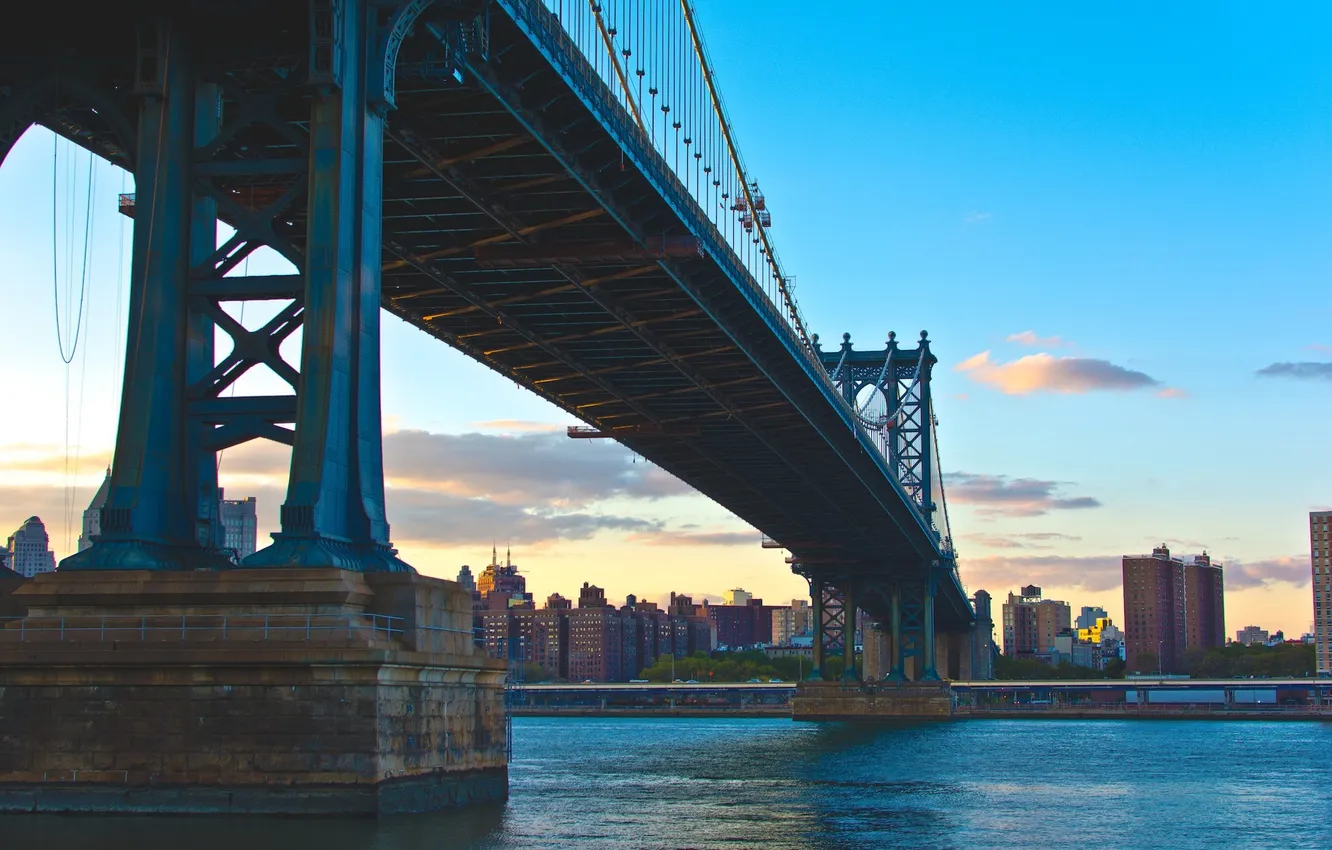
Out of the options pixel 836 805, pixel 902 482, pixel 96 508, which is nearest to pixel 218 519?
pixel 96 508

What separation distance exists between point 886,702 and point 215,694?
93854 millimetres

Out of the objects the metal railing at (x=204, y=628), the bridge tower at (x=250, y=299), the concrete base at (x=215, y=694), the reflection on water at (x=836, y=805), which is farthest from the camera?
the bridge tower at (x=250, y=299)

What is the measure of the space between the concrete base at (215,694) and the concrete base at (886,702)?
91.3m

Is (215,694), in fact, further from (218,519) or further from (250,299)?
(250,299)

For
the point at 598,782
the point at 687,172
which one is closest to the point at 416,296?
the point at 687,172

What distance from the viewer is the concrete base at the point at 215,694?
940 inches

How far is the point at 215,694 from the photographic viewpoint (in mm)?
24125

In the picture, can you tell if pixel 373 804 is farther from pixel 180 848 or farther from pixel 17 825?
pixel 17 825

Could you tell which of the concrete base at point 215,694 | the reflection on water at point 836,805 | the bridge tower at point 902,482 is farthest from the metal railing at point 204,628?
the bridge tower at point 902,482

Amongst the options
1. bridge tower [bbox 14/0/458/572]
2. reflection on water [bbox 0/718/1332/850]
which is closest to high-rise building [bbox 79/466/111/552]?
bridge tower [bbox 14/0/458/572]

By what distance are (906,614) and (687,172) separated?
7756 centimetres

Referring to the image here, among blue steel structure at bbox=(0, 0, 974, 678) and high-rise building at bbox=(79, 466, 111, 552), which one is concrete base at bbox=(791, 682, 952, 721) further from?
high-rise building at bbox=(79, 466, 111, 552)

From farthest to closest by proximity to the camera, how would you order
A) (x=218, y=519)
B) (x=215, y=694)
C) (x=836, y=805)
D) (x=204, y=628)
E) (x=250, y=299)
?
(x=836, y=805) → (x=218, y=519) → (x=250, y=299) → (x=204, y=628) → (x=215, y=694)

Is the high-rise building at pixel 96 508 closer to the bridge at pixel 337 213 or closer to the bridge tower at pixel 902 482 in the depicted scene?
the bridge at pixel 337 213
